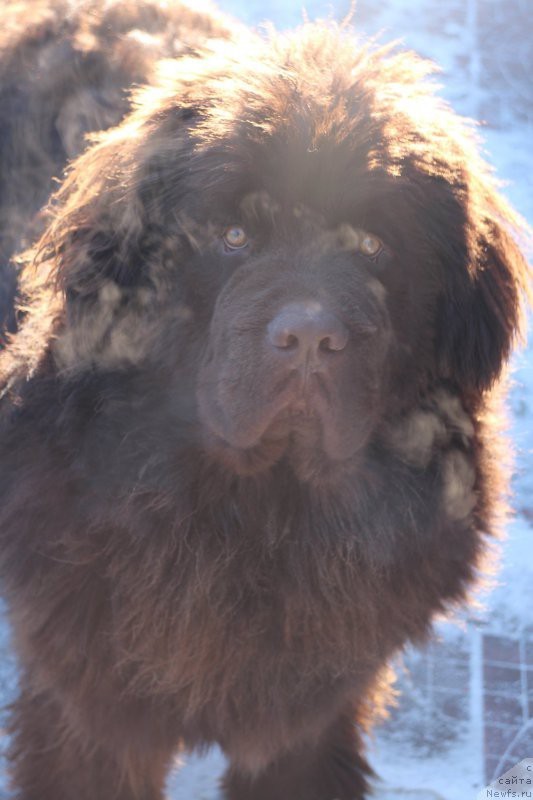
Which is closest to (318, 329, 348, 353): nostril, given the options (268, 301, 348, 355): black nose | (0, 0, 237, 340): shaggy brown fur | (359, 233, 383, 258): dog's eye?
(268, 301, 348, 355): black nose

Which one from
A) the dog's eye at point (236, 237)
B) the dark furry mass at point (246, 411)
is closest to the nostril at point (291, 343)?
the dark furry mass at point (246, 411)

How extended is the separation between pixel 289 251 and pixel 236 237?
4.1 inches

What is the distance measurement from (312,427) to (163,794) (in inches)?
42.8

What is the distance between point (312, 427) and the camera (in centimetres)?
194

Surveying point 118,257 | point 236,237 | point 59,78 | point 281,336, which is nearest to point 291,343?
point 281,336

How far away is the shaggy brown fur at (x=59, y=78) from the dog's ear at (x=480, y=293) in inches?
38.3

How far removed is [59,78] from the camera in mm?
2840

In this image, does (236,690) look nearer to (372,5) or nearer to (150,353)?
(150,353)

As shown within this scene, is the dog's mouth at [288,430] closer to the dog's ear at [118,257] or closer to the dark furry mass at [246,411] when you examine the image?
the dark furry mass at [246,411]

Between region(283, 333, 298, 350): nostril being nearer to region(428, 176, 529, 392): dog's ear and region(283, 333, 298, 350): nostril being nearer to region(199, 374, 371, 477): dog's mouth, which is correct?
region(199, 374, 371, 477): dog's mouth

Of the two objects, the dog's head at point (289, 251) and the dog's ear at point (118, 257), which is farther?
the dog's ear at point (118, 257)

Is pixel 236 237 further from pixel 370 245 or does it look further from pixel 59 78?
pixel 59 78

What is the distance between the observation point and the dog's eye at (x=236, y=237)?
6.46 ft

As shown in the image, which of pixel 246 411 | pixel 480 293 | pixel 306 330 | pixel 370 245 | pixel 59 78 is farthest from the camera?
pixel 59 78
